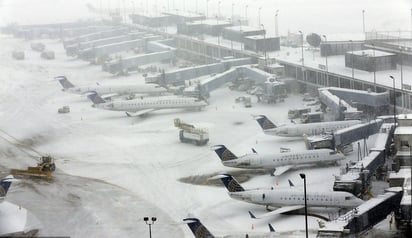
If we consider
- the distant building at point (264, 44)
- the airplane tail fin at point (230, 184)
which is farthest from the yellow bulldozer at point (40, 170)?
the distant building at point (264, 44)

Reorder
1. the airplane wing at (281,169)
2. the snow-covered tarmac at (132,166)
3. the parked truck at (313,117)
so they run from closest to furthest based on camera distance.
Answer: the snow-covered tarmac at (132,166), the airplane wing at (281,169), the parked truck at (313,117)

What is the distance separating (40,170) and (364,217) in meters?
21.3

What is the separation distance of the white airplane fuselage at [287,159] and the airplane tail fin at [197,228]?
11.6 metres

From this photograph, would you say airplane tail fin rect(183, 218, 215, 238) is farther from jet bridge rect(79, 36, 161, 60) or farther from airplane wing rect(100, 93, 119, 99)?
jet bridge rect(79, 36, 161, 60)

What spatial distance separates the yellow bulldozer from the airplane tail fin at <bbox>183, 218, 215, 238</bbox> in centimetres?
1612

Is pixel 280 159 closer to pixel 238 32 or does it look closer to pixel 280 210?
pixel 280 210

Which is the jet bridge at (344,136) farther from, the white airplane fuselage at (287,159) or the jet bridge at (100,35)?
the jet bridge at (100,35)

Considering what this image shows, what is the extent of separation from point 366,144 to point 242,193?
12.1 metres

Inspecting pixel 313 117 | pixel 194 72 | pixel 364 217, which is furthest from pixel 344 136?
pixel 194 72

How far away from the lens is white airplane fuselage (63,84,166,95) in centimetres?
7142

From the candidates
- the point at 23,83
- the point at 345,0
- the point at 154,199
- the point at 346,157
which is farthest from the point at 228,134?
the point at 345,0

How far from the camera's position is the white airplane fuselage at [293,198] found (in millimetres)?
36956

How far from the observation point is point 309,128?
167 feet

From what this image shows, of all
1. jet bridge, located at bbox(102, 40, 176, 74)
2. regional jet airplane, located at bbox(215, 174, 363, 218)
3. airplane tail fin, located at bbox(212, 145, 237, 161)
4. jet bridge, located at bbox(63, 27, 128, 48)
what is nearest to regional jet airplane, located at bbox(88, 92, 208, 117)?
airplane tail fin, located at bbox(212, 145, 237, 161)
